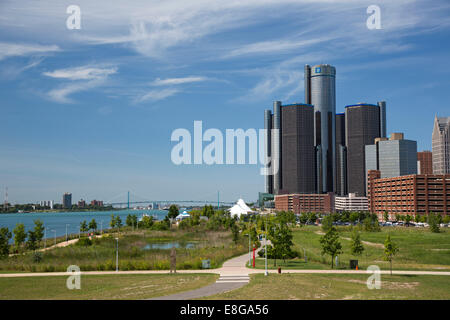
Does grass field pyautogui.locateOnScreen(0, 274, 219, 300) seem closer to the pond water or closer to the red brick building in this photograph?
the pond water

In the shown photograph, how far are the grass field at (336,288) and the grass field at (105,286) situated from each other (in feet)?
15.3

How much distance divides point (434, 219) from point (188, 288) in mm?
88258

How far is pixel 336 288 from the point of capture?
2889 centimetres

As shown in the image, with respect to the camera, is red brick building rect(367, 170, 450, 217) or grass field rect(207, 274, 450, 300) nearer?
grass field rect(207, 274, 450, 300)

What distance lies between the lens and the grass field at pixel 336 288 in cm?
2594

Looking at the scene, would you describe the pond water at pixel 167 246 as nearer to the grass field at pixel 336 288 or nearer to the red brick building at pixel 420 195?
the grass field at pixel 336 288

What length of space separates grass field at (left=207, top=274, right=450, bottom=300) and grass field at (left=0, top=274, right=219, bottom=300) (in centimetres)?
465

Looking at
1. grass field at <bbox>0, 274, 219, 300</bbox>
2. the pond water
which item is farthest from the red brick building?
grass field at <bbox>0, 274, 219, 300</bbox>

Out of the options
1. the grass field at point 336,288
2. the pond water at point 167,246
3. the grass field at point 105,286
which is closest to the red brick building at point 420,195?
the pond water at point 167,246

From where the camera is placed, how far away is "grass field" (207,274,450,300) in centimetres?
2594

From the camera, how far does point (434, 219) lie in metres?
98.6
